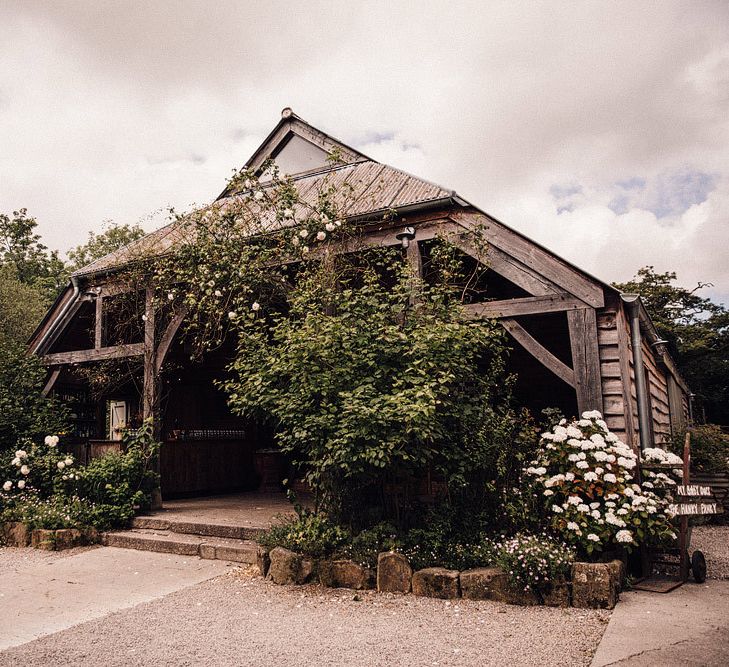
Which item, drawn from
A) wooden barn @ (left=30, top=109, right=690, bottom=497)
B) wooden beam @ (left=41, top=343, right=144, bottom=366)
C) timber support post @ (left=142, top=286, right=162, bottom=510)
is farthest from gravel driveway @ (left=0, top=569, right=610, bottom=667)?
wooden beam @ (left=41, top=343, right=144, bottom=366)

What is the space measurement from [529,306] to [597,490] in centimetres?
228

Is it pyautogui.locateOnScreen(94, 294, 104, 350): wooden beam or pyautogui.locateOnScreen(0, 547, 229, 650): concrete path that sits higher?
pyautogui.locateOnScreen(94, 294, 104, 350): wooden beam

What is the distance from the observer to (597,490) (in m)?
5.59

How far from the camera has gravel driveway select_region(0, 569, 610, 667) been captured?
4023 millimetres

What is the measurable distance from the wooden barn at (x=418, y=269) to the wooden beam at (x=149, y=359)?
0.9 inches

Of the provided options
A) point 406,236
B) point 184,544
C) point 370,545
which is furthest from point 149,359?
point 370,545

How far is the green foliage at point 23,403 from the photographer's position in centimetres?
1004

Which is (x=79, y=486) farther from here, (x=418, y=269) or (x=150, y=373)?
(x=418, y=269)

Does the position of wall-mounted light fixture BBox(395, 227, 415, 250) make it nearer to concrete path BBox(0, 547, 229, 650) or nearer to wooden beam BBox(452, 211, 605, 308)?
wooden beam BBox(452, 211, 605, 308)

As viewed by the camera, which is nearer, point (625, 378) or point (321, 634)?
point (321, 634)

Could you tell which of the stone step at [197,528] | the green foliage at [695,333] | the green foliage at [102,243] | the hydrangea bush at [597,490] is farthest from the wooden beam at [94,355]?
the green foliage at [102,243]

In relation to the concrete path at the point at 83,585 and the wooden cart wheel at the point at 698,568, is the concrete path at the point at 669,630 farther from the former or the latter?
the concrete path at the point at 83,585

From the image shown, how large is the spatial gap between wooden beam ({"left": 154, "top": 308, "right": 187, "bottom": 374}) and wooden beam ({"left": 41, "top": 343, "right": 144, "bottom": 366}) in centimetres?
39

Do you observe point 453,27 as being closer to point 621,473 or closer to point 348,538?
point 621,473
